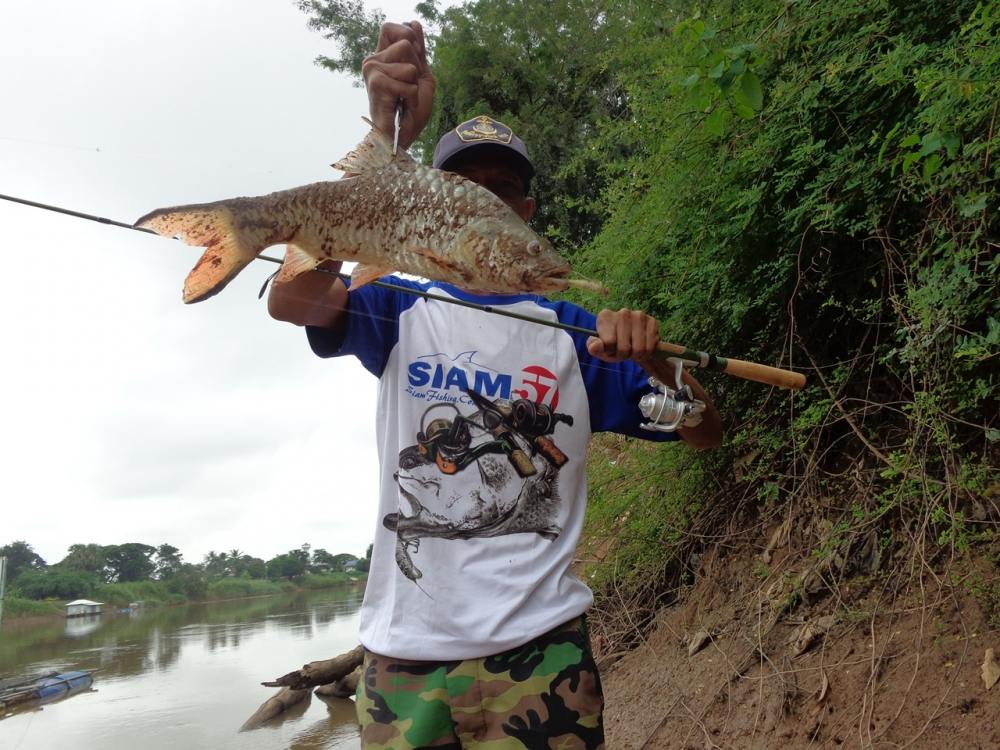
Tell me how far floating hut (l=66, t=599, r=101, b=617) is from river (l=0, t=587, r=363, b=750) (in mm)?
5622

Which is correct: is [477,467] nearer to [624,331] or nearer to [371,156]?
[624,331]

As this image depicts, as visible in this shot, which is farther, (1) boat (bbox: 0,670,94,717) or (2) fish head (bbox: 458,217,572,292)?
(1) boat (bbox: 0,670,94,717)

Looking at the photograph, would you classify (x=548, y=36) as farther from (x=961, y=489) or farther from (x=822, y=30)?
(x=961, y=489)

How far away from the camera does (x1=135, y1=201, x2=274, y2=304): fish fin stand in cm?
131

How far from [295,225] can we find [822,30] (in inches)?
112

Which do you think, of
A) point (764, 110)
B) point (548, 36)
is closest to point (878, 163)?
point (764, 110)

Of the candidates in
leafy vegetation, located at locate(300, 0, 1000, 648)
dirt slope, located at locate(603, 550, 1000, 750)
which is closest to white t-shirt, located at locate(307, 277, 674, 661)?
leafy vegetation, located at locate(300, 0, 1000, 648)

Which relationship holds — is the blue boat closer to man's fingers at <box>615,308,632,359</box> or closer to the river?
the river

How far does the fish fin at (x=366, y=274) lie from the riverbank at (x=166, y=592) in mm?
38155

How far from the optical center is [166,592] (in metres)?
47.1

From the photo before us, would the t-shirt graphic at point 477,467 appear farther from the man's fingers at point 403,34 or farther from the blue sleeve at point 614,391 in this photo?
the man's fingers at point 403,34

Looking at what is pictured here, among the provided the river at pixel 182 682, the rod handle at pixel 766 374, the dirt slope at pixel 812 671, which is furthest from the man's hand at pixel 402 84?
the river at pixel 182 682

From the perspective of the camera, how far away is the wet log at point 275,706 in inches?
490

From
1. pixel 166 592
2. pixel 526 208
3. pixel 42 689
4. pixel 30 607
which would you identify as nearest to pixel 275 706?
pixel 42 689
